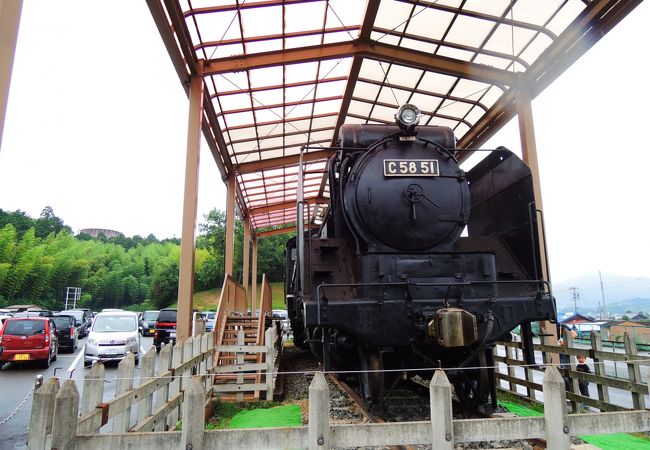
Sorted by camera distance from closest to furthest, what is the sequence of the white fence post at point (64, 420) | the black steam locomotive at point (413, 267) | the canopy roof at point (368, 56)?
the white fence post at point (64, 420) < the black steam locomotive at point (413, 267) < the canopy roof at point (368, 56)

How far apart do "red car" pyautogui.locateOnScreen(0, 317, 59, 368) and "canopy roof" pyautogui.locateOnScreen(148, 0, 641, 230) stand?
703 centimetres

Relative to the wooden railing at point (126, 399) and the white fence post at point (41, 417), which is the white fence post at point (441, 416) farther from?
the white fence post at point (41, 417)

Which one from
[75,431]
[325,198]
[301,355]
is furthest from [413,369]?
[325,198]

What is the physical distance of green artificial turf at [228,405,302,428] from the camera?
17.8ft

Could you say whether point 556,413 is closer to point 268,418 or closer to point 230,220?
point 268,418

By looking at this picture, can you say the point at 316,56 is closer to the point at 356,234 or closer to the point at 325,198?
the point at 356,234

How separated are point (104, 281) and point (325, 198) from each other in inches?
2012

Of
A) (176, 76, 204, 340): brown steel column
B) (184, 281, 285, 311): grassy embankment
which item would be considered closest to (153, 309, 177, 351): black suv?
(176, 76, 204, 340): brown steel column

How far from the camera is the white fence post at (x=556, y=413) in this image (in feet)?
9.59

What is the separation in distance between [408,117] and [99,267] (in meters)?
69.4

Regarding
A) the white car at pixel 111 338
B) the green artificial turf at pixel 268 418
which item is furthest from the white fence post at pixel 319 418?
the white car at pixel 111 338

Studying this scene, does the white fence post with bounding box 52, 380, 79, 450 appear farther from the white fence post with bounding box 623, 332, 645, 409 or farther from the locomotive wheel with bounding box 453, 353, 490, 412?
the white fence post with bounding box 623, 332, 645, 409

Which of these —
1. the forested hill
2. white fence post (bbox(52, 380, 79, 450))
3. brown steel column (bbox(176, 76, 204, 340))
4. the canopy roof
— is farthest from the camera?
the forested hill

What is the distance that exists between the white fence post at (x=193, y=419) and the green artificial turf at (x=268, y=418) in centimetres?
293
